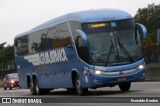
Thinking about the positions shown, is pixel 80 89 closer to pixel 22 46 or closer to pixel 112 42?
pixel 112 42

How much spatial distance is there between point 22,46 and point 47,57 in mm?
5131

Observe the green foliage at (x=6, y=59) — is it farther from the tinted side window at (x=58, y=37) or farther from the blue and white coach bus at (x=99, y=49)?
the blue and white coach bus at (x=99, y=49)

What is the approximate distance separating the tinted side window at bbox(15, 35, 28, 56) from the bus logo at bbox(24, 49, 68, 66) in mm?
511

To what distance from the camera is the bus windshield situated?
23.1 meters

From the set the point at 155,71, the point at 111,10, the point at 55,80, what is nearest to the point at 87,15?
the point at 111,10

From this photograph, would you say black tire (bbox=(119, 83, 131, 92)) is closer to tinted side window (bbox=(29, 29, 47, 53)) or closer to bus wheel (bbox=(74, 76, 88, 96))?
bus wheel (bbox=(74, 76, 88, 96))

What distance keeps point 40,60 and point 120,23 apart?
298 inches

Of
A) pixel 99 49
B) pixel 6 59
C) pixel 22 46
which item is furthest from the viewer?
pixel 6 59

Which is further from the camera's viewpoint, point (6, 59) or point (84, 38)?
point (6, 59)

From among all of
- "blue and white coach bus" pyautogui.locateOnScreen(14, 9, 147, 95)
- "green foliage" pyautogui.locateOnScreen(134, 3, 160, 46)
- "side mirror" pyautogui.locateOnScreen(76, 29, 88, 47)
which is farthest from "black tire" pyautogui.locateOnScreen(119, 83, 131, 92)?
"green foliage" pyautogui.locateOnScreen(134, 3, 160, 46)

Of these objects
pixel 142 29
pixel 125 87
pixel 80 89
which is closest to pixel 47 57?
pixel 125 87

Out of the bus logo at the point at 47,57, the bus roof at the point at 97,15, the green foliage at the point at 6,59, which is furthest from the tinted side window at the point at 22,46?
the green foliage at the point at 6,59

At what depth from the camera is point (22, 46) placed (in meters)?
33.6

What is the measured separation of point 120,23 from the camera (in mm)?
23703
